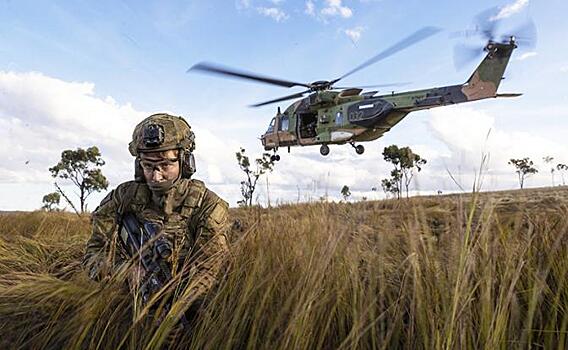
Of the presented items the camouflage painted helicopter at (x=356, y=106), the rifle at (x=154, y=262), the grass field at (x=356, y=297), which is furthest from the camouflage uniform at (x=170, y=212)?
the camouflage painted helicopter at (x=356, y=106)

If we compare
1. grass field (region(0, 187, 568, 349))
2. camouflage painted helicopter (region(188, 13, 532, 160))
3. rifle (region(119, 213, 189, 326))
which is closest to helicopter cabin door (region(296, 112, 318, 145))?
camouflage painted helicopter (region(188, 13, 532, 160))

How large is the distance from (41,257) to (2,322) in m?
2.79

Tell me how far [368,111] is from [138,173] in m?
13.9

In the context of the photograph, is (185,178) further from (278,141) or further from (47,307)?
(278,141)

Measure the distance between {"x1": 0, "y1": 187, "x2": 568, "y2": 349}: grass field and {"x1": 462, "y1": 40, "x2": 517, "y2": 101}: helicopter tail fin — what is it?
566 inches

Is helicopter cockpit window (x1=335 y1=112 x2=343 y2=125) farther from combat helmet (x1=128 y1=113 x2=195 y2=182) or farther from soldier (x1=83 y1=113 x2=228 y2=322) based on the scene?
soldier (x1=83 y1=113 x2=228 y2=322)

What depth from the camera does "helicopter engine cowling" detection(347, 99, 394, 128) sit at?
609 inches

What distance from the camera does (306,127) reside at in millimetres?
17906

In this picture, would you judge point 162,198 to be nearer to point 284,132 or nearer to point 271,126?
point 284,132

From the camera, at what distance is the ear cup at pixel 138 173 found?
2729mm

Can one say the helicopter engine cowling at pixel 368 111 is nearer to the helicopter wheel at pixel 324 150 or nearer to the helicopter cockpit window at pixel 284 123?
the helicopter wheel at pixel 324 150

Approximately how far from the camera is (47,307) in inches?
91.7

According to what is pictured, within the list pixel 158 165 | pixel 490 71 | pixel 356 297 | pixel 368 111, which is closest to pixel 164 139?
pixel 158 165

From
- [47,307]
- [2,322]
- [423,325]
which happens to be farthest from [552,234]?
[2,322]
